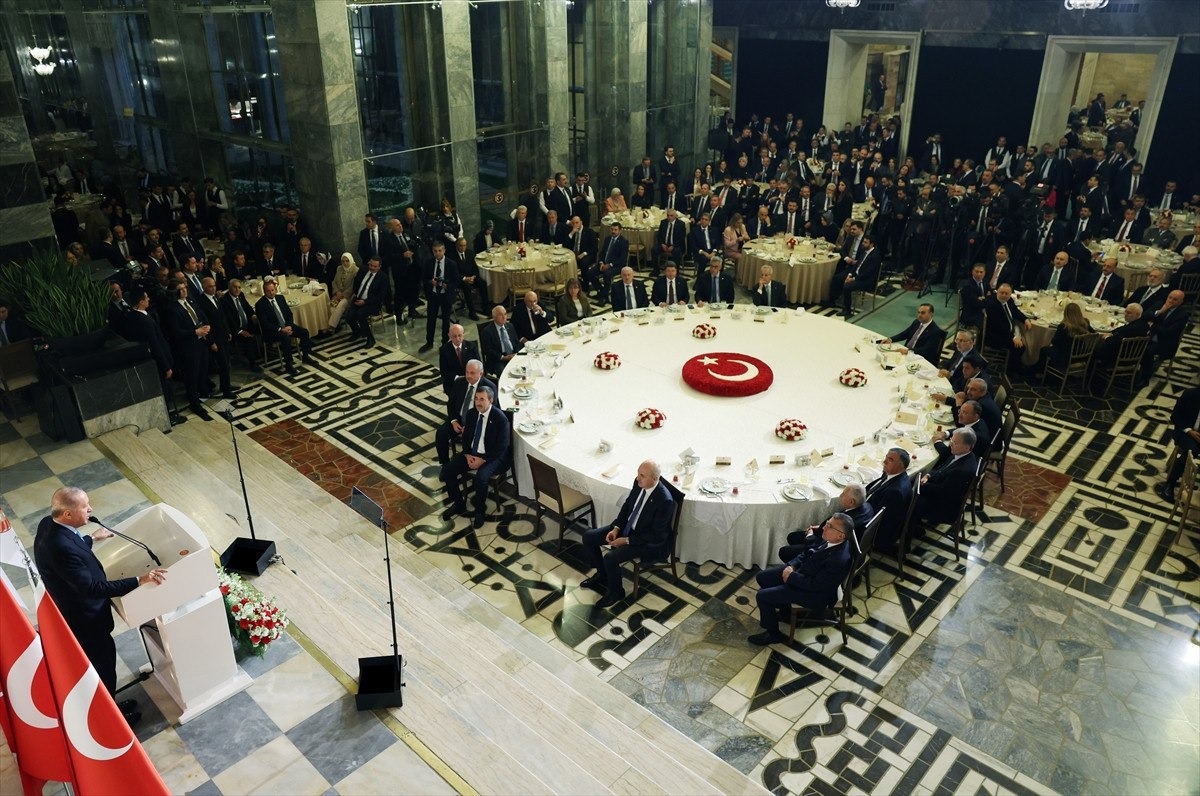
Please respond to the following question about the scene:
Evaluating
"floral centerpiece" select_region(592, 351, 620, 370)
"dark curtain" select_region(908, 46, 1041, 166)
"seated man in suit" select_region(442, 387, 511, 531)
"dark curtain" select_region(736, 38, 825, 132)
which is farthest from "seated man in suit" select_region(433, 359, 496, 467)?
"dark curtain" select_region(736, 38, 825, 132)

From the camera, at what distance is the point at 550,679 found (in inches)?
242

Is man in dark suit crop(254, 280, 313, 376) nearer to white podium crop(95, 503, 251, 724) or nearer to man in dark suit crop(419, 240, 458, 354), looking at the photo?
man in dark suit crop(419, 240, 458, 354)

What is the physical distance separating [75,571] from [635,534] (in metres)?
3.86

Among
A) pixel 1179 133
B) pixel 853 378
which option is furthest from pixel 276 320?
pixel 1179 133

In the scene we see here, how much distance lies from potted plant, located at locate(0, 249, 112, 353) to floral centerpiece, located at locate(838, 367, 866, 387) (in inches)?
301

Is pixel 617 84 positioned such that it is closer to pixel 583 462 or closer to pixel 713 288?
pixel 713 288

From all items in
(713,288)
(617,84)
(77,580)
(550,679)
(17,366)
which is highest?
(617,84)

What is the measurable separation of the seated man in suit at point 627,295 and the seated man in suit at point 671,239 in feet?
11.5

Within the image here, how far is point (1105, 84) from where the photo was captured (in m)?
25.5

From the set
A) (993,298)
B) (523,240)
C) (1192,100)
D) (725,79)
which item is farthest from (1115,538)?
(725,79)

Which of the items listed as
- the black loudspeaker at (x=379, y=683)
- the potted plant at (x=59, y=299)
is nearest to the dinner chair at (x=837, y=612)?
the black loudspeaker at (x=379, y=683)

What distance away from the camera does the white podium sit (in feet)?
16.5

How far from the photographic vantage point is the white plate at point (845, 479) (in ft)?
23.6

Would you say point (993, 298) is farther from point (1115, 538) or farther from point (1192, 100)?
point (1192, 100)
